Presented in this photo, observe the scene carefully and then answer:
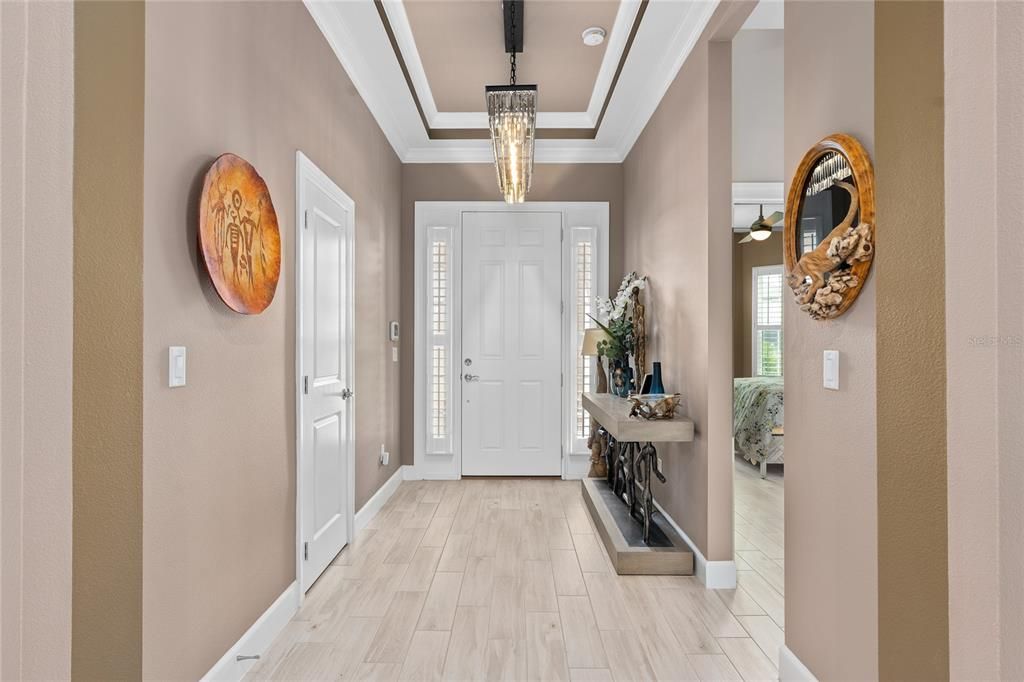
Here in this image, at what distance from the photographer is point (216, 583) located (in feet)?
6.24

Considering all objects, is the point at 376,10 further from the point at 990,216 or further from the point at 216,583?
the point at 990,216

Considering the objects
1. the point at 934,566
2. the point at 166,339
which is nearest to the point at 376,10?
the point at 166,339

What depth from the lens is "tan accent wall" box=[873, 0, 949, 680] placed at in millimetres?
1324

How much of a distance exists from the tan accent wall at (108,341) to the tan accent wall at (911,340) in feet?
6.48

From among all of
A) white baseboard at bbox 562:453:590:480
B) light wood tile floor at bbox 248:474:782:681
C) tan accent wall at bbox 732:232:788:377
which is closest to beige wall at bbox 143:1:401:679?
light wood tile floor at bbox 248:474:782:681

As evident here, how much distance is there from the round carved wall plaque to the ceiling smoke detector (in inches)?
86.0

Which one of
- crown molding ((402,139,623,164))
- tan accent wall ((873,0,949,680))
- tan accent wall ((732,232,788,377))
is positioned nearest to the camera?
tan accent wall ((873,0,949,680))

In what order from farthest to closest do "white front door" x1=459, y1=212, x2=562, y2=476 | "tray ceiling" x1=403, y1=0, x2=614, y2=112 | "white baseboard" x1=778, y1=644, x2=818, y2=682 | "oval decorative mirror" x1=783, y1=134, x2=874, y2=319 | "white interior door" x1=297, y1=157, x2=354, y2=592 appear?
"white front door" x1=459, y1=212, x2=562, y2=476, "tray ceiling" x1=403, y1=0, x2=614, y2=112, "white interior door" x1=297, y1=157, x2=354, y2=592, "white baseboard" x1=778, y1=644, x2=818, y2=682, "oval decorative mirror" x1=783, y1=134, x2=874, y2=319

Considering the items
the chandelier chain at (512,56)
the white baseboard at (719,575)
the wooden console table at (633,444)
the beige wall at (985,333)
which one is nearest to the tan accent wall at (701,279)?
the white baseboard at (719,575)

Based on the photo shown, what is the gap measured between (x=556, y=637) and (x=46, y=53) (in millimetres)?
2394

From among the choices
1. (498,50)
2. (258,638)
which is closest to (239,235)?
(258,638)

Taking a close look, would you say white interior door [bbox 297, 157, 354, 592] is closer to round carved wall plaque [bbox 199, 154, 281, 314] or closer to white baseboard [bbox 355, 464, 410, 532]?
white baseboard [bbox 355, 464, 410, 532]

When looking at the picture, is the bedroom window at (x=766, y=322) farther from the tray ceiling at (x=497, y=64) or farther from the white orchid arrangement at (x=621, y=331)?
the white orchid arrangement at (x=621, y=331)

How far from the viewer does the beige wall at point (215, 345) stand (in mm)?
1583
